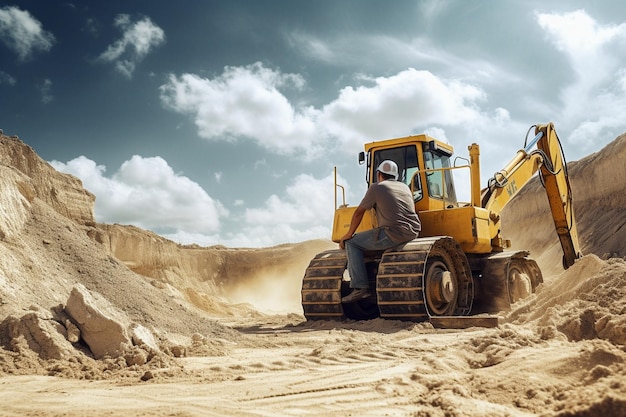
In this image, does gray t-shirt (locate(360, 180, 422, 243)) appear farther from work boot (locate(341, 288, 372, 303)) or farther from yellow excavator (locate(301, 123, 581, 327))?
work boot (locate(341, 288, 372, 303))

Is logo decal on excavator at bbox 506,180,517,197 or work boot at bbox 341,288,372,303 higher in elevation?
logo decal on excavator at bbox 506,180,517,197

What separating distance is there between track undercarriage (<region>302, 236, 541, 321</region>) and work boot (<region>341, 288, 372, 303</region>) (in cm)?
13

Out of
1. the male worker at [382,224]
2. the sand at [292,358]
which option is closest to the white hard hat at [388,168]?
the male worker at [382,224]

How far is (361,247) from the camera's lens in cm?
912

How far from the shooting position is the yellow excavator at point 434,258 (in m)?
8.59

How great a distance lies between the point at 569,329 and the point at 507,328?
61 centimetres

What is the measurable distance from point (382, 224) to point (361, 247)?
0.51 metres

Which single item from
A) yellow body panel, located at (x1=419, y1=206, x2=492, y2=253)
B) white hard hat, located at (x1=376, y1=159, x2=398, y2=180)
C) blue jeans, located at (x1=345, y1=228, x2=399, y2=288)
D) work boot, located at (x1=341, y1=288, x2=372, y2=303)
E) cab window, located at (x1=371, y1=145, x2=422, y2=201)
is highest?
cab window, located at (x1=371, y1=145, x2=422, y2=201)

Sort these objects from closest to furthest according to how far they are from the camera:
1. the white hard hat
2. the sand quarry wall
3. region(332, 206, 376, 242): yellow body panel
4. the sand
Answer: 1. the sand
2. the sand quarry wall
3. the white hard hat
4. region(332, 206, 376, 242): yellow body panel

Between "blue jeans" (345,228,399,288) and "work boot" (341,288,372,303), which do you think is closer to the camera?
"blue jeans" (345,228,399,288)

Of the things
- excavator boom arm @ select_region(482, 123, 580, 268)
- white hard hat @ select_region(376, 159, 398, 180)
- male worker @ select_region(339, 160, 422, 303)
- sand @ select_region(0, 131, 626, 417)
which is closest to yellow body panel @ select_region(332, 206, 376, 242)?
male worker @ select_region(339, 160, 422, 303)

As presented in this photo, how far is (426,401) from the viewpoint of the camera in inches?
144

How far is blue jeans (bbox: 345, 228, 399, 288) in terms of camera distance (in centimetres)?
896

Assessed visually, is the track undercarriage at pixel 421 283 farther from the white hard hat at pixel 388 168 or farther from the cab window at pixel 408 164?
the cab window at pixel 408 164
